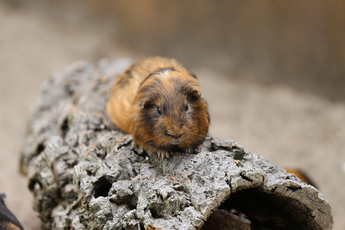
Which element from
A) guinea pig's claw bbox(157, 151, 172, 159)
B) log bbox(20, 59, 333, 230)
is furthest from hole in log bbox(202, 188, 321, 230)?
guinea pig's claw bbox(157, 151, 172, 159)

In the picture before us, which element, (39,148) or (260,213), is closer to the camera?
(260,213)

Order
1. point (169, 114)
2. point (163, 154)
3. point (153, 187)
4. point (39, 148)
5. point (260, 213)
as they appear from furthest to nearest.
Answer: point (39, 148), point (260, 213), point (163, 154), point (169, 114), point (153, 187)

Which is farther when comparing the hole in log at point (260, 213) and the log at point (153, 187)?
the hole in log at point (260, 213)

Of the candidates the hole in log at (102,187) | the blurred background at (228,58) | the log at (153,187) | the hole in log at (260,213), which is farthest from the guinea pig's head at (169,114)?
the blurred background at (228,58)

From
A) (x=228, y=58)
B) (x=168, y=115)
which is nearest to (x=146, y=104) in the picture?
(x=168, y=115)

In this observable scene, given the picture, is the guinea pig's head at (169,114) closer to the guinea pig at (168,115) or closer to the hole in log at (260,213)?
the guinea pig at (168,115)

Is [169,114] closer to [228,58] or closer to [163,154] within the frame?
[163,154]

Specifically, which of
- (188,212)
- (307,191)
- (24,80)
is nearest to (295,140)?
(307,191)
